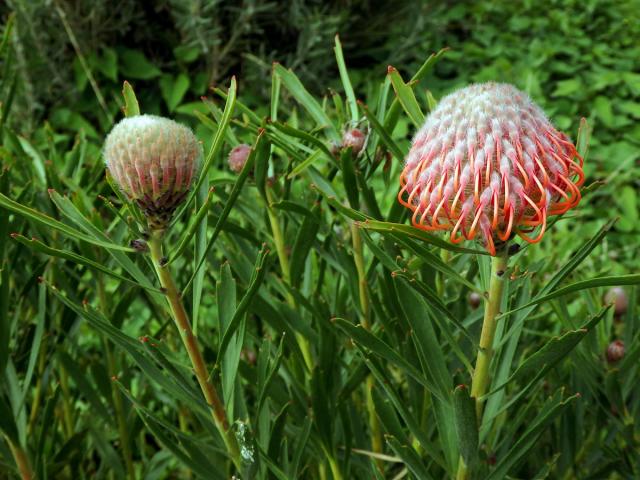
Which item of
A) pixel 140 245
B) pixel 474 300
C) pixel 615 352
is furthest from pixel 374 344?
pixel 474 300

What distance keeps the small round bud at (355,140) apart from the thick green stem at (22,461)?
1.59ft

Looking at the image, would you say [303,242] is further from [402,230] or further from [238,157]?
[402,230]

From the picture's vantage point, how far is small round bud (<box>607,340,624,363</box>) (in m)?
0.94

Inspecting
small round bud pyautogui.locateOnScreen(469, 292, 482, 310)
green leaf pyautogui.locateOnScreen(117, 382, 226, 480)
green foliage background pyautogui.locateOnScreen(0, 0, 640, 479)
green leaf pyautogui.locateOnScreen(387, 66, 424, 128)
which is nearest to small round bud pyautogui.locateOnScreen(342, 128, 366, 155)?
green foliage background pyautogui.locateOnScreen(0, 0, 640, 479)

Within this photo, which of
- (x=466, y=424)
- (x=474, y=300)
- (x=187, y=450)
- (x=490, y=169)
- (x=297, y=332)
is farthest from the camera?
(x=474, y=300)

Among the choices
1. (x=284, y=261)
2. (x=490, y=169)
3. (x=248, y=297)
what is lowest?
(x=284, y=261)

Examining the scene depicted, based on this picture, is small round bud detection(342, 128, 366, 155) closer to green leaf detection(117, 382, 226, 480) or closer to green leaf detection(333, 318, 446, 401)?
green leaf detection(333, 318, 446, 401)

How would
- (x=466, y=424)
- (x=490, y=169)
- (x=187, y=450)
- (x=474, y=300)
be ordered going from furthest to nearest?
(x=474, y=300), (x=187, y=450), (x=466, y=424), (x=490, y=169)

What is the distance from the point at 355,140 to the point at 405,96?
142mm

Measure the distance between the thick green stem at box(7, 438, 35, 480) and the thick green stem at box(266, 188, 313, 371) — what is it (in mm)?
331

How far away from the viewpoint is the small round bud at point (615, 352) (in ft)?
3.09

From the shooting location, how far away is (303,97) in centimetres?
82

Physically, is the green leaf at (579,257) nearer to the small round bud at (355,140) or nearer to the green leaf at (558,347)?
the green leaf at (558,347)

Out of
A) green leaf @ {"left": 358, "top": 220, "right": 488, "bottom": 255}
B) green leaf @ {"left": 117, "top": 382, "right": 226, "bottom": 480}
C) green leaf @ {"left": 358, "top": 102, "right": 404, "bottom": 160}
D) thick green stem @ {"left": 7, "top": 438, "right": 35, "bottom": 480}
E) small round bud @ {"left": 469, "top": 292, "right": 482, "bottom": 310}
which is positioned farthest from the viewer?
small round bud @ {"left": 469, "top": 292, "right": 482, "bottom": 310}
